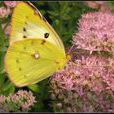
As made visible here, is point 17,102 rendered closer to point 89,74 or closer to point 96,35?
point 89,74

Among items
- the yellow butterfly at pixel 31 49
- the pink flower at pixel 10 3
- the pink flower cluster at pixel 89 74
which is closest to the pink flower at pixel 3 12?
the pink flower at pixel 10 3

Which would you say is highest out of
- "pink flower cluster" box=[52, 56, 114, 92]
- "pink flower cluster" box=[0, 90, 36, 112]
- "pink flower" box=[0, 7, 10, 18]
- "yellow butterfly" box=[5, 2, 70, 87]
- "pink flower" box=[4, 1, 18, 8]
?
"pink flower" box=[4, 1, 18, 8]

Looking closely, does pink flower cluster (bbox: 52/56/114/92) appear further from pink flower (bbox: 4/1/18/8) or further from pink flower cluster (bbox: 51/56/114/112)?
pink flower (bbox: 4/1/18/8)

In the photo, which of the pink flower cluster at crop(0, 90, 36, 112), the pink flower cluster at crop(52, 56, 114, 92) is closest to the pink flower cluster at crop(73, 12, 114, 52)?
the pink flower cluster at crop(52, 56, 114, 92)

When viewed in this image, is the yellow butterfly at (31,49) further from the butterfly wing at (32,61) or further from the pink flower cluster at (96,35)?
the pink flower cluster at (96,35)

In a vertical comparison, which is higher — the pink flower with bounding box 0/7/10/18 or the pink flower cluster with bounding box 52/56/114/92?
the pink flower with bounding box 0/7/10/18

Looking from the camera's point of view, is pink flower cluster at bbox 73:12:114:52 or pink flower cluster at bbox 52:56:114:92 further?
pink flower cluster at bbox 73:12:114:52

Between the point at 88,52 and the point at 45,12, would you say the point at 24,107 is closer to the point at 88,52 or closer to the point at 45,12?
the point at 88,52
